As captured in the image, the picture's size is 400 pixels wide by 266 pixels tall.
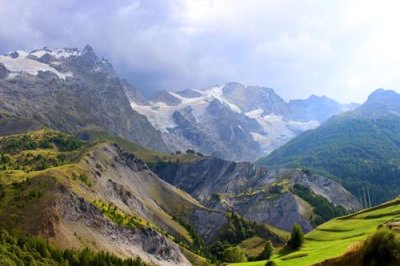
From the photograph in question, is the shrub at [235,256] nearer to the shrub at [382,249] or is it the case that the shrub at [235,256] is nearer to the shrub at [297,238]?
the shrub at [297,238]

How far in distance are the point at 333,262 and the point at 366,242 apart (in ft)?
15.7

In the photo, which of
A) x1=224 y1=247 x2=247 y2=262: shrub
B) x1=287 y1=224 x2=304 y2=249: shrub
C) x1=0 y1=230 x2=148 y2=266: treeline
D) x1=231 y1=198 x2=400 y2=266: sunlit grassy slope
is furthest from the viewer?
x1=224 y1=247 x2=247 y2=262: shrub

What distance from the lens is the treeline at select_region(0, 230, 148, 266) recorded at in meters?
155

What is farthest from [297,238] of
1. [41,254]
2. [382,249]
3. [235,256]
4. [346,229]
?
[41,254]

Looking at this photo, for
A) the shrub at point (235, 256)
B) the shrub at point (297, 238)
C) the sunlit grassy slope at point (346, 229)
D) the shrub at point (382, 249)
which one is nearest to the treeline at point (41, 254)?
the shrub at point (235, 256)

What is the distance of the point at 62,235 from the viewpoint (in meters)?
188

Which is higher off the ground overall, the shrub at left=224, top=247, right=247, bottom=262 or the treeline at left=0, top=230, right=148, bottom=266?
the treeline at left=0, top=230, right=148, bottom=266

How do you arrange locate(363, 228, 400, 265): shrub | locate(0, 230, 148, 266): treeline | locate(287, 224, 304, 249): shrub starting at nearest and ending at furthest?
1. locate(363, 228, 400, 265): shrub
2. locate(287, 224, 304, 249): shrub
3. locate(0, 230, 148, 266): treeline

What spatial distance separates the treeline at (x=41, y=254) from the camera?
155 meters

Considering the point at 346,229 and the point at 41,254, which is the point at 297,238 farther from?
the point at 41,254

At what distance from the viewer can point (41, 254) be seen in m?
165

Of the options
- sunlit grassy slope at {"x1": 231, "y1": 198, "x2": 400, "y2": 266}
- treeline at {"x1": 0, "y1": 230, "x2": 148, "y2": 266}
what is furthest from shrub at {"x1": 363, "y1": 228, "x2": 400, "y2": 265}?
treeline at {"x1": 0, "y1": 230, "x2": 148, "y2": 266}

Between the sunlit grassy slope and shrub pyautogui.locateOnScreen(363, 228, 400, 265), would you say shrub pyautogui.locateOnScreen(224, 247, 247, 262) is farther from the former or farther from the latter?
shrub pyautogui.locateOnScreen(363, 228, 400, 265)

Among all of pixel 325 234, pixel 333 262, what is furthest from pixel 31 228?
pixel 333 262
